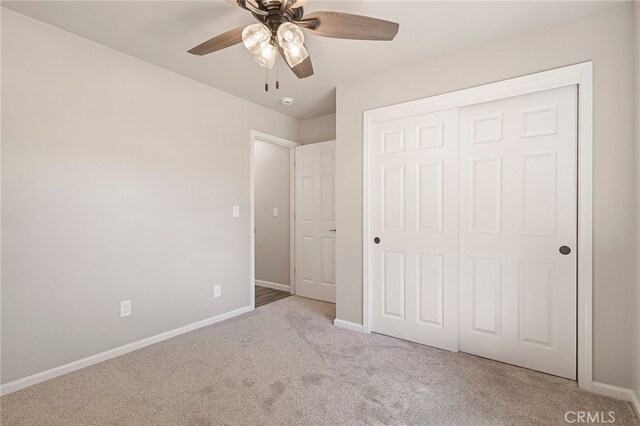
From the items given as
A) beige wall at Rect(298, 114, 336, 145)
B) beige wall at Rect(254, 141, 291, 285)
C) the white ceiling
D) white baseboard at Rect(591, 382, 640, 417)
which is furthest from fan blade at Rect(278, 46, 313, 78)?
white baseboard at Rect(591, 382, 640, 417)

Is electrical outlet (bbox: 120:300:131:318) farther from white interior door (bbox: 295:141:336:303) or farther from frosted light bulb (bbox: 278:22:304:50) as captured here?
frosted light bulb (bbox: 278:22:304:50)

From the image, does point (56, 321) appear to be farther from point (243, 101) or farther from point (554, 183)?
point (554, 183)

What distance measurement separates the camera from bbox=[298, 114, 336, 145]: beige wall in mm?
4097

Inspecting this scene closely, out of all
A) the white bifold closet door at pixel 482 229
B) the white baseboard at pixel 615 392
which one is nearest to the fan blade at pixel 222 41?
the white bifold closet door at pixel 482 229

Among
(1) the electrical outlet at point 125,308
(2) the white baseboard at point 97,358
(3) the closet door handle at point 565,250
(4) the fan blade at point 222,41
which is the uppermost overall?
(4) the fan blade at point 222,41

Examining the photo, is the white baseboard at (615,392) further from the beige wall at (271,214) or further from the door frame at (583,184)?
the beige wall at (271,214)

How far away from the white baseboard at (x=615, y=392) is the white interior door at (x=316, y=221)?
2506 mm

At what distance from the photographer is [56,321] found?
216cm

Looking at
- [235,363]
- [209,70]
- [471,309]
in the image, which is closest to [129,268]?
[235,363]

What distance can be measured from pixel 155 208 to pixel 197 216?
16.4 inches

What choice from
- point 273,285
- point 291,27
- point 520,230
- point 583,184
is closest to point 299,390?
point 520,230

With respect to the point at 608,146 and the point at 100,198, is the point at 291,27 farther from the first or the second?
the point at 608,146

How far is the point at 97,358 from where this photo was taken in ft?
7.72

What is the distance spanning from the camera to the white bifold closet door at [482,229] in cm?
213
